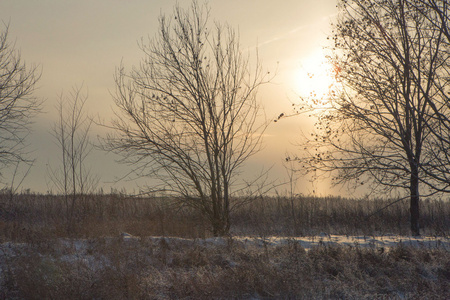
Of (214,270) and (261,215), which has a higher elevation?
(261,215)

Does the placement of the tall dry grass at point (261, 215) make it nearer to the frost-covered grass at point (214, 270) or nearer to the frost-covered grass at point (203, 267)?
the frost-covered grass at point (203, 267)

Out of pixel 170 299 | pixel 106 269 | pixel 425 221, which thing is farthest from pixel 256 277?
pixel 425 221

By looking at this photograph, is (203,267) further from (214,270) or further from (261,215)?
(261,215)

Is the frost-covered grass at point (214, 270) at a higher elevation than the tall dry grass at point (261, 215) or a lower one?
lower

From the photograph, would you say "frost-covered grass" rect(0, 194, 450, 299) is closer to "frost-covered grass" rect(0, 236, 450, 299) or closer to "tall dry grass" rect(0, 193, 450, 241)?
"frost-covered grass" rect(0, 236, 450, 299)

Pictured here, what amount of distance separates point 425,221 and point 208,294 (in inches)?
562

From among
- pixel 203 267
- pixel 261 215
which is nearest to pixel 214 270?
pixel 203 267

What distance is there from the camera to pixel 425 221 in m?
18.2

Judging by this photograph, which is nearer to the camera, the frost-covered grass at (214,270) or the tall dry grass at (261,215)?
the frost-covered grass at (214,270)

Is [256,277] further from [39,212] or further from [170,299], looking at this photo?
[39,212]

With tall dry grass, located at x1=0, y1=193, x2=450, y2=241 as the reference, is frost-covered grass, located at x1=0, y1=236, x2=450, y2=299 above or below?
below

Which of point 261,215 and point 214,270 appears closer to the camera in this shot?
point 214,270

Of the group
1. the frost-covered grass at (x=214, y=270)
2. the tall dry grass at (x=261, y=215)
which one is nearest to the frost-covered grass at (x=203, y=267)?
the frost-covered grass at (x=214, y=270)

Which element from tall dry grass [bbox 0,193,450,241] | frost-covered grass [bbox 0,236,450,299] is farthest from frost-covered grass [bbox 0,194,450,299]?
tall dry grass [bbox 0,193,450,241]
